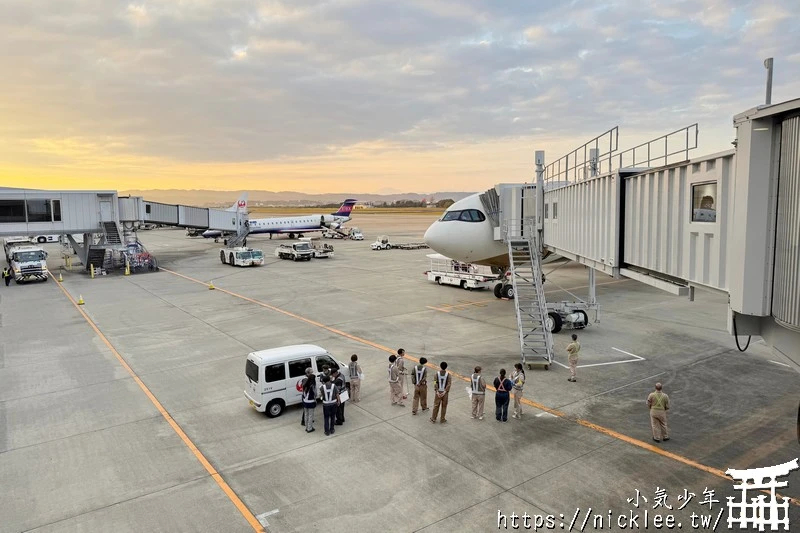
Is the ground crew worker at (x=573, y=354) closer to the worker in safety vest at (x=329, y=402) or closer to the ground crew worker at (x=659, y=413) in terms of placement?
the ground crew worker at (x=659, y=413)

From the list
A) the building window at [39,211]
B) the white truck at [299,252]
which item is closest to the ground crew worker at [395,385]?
the white truck at [299,252]

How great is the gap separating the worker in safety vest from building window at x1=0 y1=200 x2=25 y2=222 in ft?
139

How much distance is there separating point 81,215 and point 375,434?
141 feet

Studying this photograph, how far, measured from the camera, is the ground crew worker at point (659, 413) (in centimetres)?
1174

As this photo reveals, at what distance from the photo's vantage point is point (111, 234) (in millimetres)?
45688

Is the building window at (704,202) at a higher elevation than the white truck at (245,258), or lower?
higher

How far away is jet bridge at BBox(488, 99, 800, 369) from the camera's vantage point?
6.97 m

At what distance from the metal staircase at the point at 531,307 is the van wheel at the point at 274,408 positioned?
27.3ft

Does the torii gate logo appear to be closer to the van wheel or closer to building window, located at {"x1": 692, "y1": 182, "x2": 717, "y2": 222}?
building window, located at {"x1": 692, "y1": 182, "x2": 717, "y2": 222}

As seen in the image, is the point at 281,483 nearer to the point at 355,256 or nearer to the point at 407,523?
the point at 407,523

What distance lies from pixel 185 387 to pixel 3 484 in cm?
589

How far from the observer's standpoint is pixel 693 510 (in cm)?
934

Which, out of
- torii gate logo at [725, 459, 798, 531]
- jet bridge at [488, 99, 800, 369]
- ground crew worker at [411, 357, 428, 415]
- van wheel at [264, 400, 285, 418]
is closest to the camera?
jet bridge at [488, 99, 800, 369]

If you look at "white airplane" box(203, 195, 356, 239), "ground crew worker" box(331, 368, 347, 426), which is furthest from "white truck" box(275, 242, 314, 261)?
"ground crew worker" box(331, 368, 347, 426)
